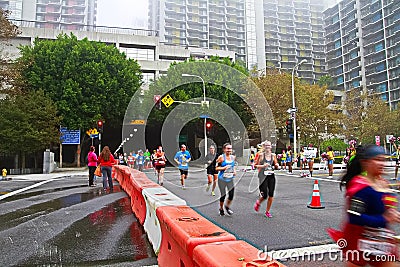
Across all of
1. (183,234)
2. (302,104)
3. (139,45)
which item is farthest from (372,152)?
(139,45)

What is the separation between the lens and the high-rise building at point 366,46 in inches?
2680

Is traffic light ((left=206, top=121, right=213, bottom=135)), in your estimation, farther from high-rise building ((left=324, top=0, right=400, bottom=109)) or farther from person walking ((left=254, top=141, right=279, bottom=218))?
high-rise building ((left=324, top=0, right=400, bottom=109))

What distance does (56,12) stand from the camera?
272 feet

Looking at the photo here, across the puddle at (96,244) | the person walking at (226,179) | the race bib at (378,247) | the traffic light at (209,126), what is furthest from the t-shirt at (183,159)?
the race bib at (378,247)

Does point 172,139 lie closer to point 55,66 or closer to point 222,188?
point 222,188

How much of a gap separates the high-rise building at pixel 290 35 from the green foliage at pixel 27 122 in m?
73.2

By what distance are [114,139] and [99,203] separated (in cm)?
3165

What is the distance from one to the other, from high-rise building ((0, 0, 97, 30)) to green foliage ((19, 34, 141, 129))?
163 ft

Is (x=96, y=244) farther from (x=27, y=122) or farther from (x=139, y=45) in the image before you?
(x=139, y=45)

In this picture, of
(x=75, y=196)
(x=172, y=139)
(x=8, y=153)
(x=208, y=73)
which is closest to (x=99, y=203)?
(x=75, y=196)

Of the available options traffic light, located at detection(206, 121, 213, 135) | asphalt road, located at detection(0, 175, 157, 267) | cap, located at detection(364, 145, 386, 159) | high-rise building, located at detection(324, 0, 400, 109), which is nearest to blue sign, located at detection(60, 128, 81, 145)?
traffic light, located at detection(206, 121, 213, 135)

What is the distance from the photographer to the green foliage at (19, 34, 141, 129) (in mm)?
28703

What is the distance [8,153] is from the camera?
26.7 m

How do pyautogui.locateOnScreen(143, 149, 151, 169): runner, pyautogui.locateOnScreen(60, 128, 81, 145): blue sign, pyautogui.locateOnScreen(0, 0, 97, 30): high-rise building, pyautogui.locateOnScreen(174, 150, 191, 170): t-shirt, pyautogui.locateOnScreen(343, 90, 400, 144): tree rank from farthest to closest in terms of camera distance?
1. pyautogui.locateOnScreen(0, 0, 97, 30): high-rise building
2. pyautogui.locateOnScreen(343, 90, 400, 144): tree
3. pyautogui.locateOnScreen(60, 128, 81, 145): blue sign
4. pyautogui.locateOnScreen(143, 149, 151, 169): runner
5. pyautogui.locateOnScreen(174, 150, 191, 170): t-shirt
